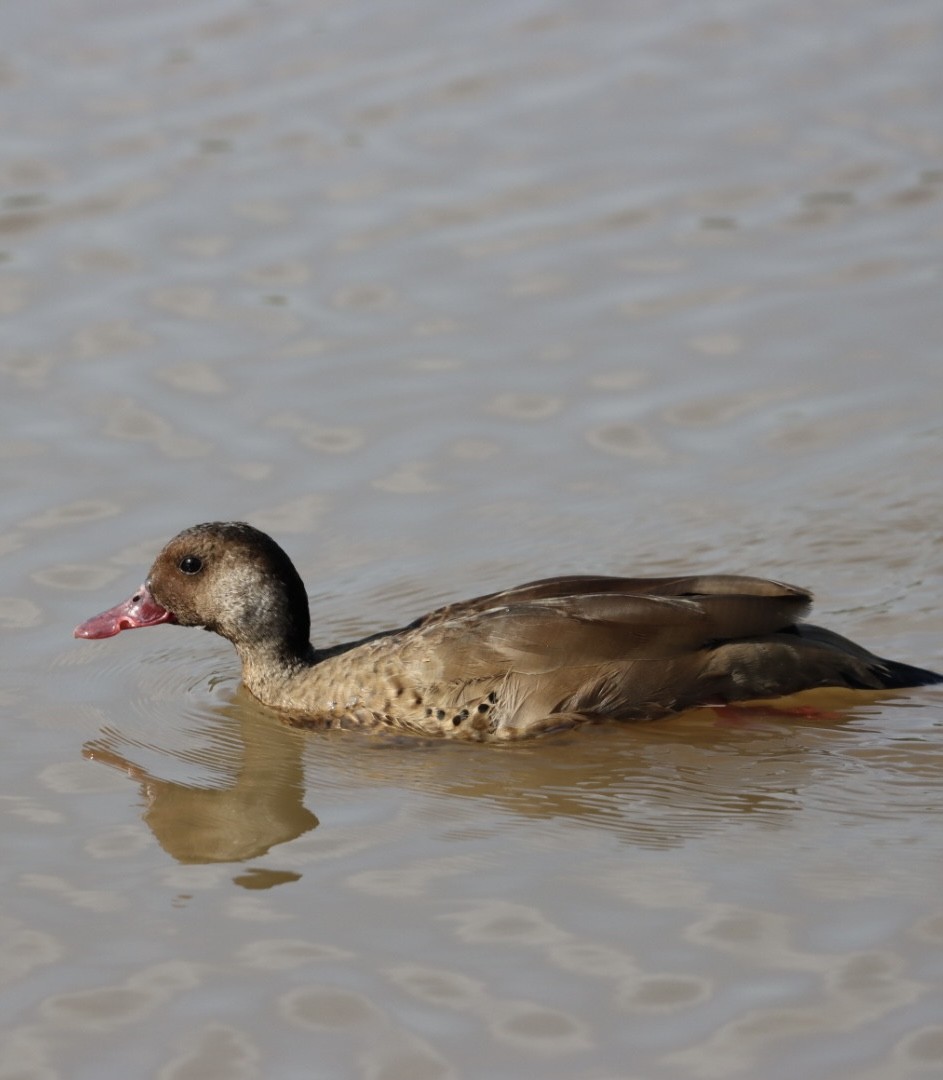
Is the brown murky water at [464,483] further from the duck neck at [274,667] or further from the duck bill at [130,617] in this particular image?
the duck bill at [130,617]

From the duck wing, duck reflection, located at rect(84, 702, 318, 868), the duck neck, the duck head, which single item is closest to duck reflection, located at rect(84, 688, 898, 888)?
duck reflection, located at rect(84, 702, 318, 868)

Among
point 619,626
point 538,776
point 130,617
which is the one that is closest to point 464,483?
point 130,617

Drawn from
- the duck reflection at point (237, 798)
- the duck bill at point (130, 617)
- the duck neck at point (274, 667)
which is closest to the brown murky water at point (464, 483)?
the duck reflection at point (237, 798)

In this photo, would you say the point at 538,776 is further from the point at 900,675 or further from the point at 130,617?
the point at 130,617

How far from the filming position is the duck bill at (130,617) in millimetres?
9648

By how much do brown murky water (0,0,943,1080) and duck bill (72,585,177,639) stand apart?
0.33 metres

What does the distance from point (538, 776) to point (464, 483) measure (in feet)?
10.3

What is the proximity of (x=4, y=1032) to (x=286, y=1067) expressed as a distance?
39.3 inches

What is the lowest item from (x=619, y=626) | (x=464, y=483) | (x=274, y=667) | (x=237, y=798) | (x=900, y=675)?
(x=237, y=798)

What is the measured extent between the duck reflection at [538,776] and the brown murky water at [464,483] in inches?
1.1

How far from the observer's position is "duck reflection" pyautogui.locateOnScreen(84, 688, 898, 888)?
8188mm

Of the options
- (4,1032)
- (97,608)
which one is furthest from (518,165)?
(4,1032)

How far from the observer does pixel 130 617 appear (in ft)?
31.7

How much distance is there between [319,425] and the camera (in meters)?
12.1
